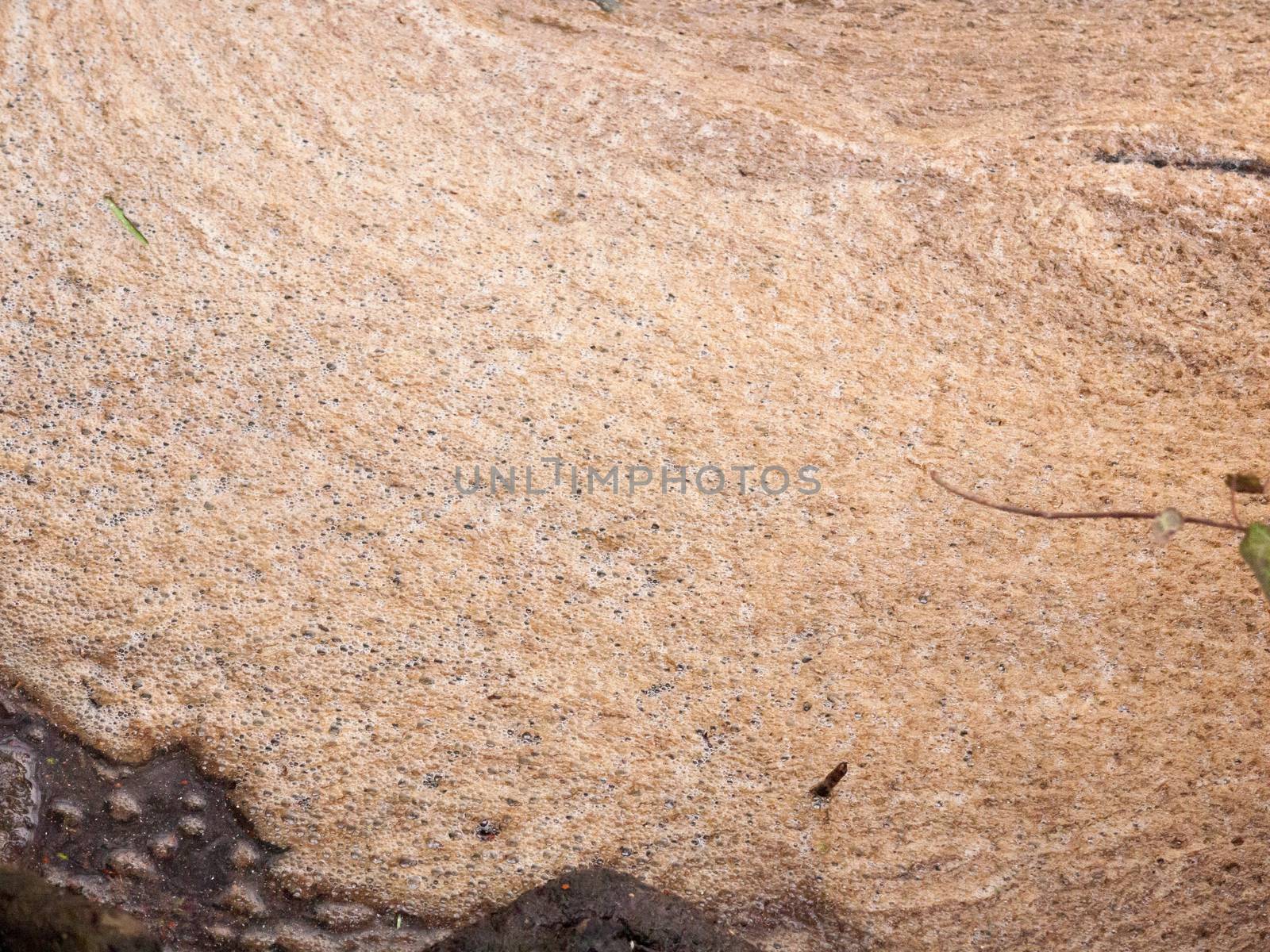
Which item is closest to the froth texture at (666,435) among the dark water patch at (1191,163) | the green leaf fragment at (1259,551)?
the dark water patch at (1191,163)

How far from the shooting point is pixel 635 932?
3.96 ft

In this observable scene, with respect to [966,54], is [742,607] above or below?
below

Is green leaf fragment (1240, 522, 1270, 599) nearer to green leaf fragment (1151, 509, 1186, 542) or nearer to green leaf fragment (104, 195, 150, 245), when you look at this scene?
green leaf fragment (1151, 509, 1186, 542)

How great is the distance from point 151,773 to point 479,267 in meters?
0.78

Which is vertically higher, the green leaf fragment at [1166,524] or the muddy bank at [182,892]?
the green leaf fragment at [1166,524]

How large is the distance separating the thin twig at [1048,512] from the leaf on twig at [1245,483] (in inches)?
2.2

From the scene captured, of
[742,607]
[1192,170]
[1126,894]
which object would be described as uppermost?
[1192,170]

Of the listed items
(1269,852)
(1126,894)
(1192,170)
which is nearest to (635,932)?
(1126,894)

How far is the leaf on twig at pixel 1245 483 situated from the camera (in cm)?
129

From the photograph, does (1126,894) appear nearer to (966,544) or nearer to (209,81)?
(966,544)

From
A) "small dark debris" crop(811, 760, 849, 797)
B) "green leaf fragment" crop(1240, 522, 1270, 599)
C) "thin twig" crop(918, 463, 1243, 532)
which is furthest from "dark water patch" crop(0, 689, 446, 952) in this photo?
"green leaf fragment" crop(1240, 522, 1270, 599)

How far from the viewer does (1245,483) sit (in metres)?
1.29

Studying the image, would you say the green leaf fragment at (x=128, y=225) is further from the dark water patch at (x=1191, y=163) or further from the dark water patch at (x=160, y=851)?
the dark water patch at (x=1191, y=163)

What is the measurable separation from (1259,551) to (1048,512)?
10.5 inches
